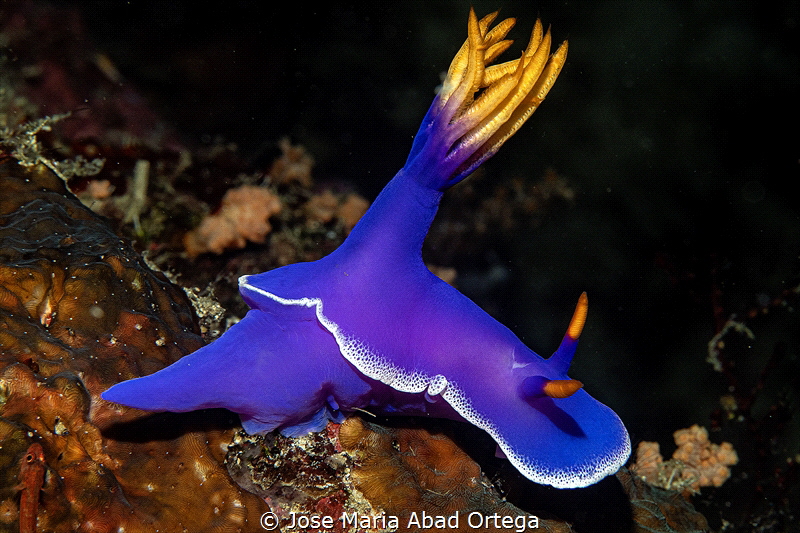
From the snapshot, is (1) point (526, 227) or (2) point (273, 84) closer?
(2) point (273, 84)

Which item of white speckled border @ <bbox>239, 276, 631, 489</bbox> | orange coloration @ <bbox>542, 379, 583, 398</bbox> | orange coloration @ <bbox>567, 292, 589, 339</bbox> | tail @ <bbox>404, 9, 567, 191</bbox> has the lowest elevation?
white speckled border @ <bbox>239, 276, 631, 489</bbox>

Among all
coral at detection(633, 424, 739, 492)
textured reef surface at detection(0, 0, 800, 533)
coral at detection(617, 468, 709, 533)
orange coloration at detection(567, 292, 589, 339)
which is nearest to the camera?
orange coloration at detection(567, 292, 589, 339)

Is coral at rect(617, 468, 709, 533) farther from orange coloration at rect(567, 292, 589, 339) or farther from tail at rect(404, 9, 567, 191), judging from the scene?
tail at rect(404, 9, 567, 191)

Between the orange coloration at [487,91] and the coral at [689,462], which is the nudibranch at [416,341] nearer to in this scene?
the orange coloration at [487,91]

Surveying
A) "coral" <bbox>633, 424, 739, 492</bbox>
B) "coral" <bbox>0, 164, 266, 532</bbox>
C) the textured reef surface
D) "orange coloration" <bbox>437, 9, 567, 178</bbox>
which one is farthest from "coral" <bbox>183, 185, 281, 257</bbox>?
"coral" <bbox>633, 424, 739, 492</bbox>

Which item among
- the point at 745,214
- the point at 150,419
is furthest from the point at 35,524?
the point at 745,214

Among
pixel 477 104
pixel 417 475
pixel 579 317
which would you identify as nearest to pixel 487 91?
pixel 477 104

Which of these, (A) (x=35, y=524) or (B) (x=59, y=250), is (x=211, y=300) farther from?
(A) (x=35, y=524)
